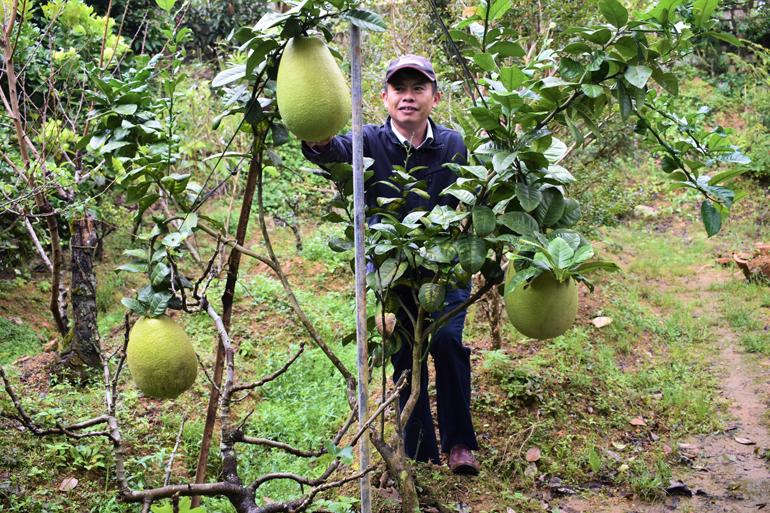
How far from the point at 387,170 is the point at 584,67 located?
3.49ft

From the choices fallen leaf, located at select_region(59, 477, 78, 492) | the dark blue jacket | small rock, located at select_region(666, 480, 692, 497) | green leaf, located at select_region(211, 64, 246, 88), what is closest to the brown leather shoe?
small rock, located at select_region(666, 480, 692, 497)

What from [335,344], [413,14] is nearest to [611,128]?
[413,14]

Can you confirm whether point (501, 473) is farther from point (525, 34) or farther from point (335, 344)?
point (525, 34)

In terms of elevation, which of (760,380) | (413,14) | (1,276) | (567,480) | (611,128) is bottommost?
Result: (567,480)

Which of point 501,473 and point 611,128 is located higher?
point 611,128

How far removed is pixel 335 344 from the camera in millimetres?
4641

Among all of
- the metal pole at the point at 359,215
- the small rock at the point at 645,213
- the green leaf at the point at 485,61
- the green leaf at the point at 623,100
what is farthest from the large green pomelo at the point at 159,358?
the small rock at the point at 645,213

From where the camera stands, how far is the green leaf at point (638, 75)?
5.21 feet

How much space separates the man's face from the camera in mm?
2582

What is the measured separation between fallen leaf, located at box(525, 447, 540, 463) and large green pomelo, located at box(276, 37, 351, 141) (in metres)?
2.00

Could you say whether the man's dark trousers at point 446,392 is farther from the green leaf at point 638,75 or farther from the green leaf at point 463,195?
the green leaf at point 638,75

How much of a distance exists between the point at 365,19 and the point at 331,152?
0.58 metres

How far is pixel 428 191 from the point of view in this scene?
8.75ft

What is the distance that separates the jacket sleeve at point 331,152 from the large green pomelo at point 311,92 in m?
0.41
